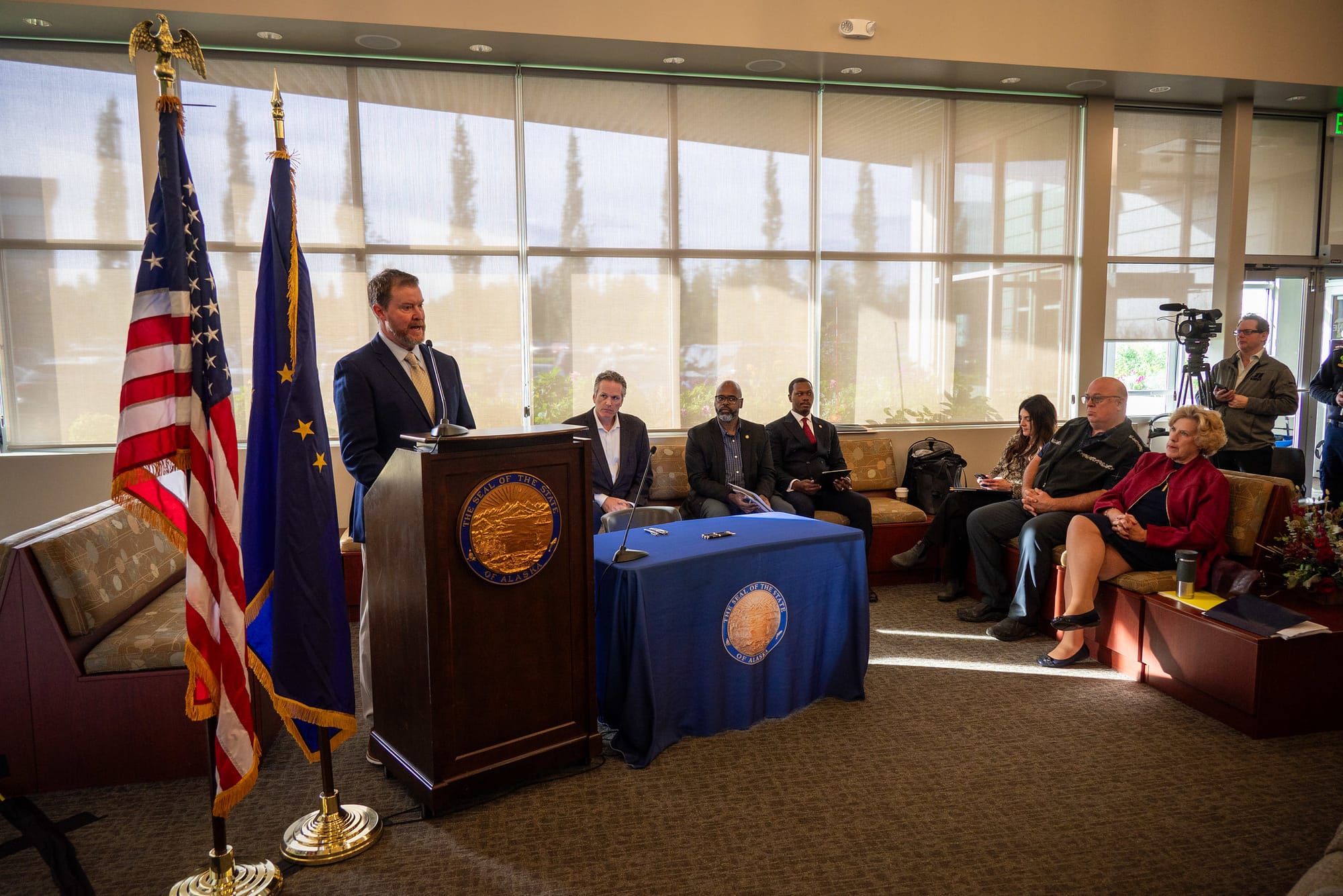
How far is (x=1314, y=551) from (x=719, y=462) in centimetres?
295

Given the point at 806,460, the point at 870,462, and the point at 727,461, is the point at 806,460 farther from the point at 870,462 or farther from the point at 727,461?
the point at 870,462

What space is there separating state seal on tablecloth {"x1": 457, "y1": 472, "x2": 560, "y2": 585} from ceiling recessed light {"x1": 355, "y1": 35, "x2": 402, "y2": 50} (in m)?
3.97

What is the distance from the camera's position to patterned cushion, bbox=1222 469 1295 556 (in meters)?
3.74

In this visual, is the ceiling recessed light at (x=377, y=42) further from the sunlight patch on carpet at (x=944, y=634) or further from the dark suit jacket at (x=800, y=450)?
the sunlight patch on carpet at (x=944, y=634)

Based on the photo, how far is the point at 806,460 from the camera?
5598 millimetres

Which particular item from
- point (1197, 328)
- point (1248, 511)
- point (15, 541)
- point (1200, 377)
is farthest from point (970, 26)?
point (15, 541)

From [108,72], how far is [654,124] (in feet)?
11.7

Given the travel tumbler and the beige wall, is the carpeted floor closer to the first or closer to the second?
the travel tumbler

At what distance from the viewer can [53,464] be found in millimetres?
5297

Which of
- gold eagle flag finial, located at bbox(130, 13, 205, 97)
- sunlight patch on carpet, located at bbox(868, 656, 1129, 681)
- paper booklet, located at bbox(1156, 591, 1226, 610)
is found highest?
gold eagle flag finial, located at bbox(130, 13, 205, 97)

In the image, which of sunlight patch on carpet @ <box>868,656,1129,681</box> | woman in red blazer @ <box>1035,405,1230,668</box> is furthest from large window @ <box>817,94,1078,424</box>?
sunlight patch on carpet @ <box>868,656,1129,681</box>

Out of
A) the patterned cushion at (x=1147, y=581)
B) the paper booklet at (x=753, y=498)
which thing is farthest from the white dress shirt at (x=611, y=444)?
the patterned cushion at (x=1147, y=581)

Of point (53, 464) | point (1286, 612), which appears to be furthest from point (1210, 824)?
point (53, 464)

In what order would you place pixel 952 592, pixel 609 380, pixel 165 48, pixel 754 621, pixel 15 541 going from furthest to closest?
pixel 952 592, pixel 609 380, pixel 754 621, pixel 15 541, pixel 165 48
